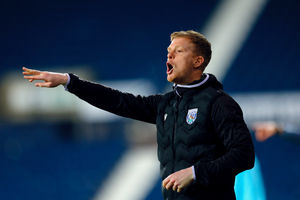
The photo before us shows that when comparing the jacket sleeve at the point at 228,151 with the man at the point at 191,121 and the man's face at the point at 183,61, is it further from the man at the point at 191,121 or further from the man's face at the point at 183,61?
the man's face at the point at 183,61

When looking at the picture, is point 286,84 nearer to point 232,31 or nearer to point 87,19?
point 232,31

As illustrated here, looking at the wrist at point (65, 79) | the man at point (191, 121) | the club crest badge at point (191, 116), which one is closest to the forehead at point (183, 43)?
the man at point (191, 121)

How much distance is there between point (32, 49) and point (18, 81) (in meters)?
0.37

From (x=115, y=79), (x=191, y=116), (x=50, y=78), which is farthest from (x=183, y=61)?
(x=115, y=79)

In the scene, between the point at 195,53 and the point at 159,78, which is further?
the point at 159,78

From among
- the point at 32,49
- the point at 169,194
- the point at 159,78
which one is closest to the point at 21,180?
the point at 32,49

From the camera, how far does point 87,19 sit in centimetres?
541

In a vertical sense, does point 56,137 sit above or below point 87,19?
below

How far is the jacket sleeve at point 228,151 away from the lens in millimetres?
1627

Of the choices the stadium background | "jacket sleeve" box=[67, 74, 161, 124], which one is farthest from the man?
the stadium background

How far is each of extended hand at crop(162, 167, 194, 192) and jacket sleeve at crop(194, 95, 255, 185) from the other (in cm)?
→ 3

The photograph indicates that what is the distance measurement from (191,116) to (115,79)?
11.8 ft

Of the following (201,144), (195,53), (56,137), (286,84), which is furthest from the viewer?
(56,137)

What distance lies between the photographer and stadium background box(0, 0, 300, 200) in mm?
4902
